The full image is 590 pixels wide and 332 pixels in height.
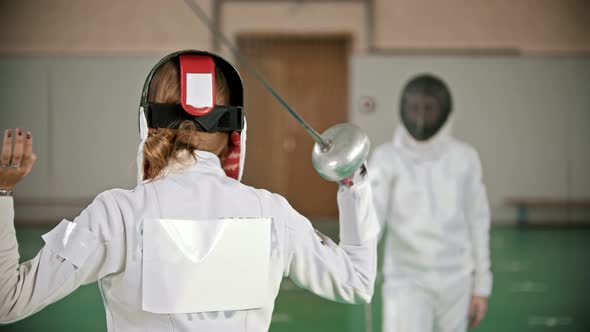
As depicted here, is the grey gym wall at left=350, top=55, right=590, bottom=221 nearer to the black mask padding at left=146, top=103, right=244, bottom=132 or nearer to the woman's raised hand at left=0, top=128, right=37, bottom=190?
the black mask padding at left=146, top=103, right=244, bottom=132

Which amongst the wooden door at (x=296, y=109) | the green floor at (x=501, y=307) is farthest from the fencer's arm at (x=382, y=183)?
the wooden door at (x=296, y=109)

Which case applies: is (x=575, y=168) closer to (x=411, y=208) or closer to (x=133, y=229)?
(x=411, y=208)

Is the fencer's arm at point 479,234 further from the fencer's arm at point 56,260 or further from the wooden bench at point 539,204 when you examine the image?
the wooden bench at point 539,204

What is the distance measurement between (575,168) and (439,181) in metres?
6.80

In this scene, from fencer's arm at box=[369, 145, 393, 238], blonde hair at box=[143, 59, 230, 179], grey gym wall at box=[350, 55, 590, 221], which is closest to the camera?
blonde hair at box=[143, 59, 230, 179]

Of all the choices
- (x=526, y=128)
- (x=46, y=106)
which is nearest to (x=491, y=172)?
(x=526, y=128)

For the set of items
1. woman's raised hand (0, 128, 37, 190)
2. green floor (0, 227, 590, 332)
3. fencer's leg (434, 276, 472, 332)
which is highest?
woman's raised hand (0, 128, 37, 190)

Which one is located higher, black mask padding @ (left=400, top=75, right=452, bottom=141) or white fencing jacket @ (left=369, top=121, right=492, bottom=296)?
black mask padding @ (left=400, top=75, right=452, bottom=141)

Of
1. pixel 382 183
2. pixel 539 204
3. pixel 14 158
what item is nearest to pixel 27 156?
pixel 14 158

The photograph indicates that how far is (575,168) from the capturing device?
27.7 feet

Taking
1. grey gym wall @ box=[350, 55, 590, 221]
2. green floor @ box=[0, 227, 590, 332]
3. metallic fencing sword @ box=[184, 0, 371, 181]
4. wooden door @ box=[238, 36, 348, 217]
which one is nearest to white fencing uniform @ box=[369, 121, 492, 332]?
green floor @ box=[0, 227, 590, 332]

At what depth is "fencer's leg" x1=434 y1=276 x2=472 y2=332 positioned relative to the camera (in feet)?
7.62

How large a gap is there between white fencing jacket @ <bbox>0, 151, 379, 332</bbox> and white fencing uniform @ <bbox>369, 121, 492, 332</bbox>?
1330mm

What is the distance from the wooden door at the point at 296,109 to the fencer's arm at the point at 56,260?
741 centimetres
